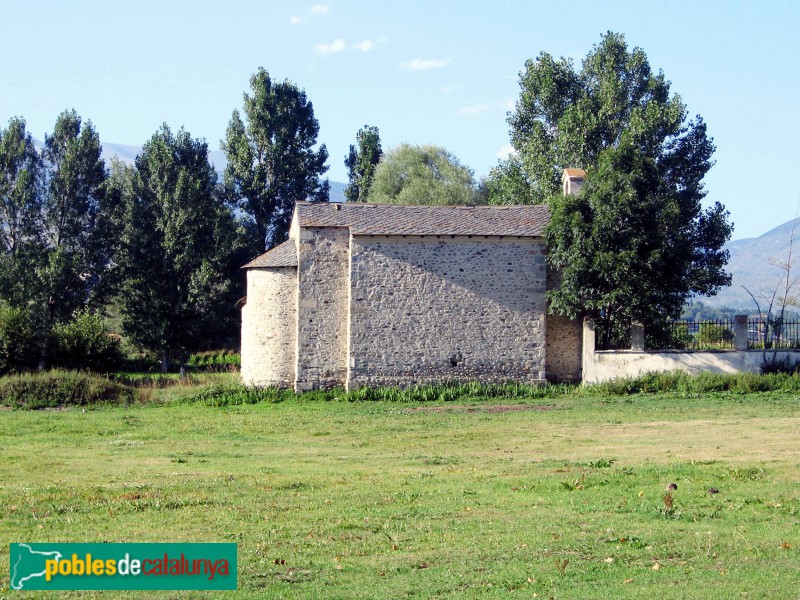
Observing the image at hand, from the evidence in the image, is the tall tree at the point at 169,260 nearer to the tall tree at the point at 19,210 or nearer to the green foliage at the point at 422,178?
the tall tree at the point at 19,210

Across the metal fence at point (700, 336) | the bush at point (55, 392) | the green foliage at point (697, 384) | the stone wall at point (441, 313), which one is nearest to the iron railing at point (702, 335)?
the metal fence at point (700, 336)

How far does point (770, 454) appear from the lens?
1750 centimetres

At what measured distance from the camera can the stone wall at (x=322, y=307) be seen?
101 ft

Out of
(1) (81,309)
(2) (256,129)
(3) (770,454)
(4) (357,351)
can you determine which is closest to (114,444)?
(4) (357,351)

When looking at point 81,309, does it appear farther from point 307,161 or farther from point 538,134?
point 538,134

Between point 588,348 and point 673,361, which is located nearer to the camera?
point 673,361

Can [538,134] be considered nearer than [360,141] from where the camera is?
Yes

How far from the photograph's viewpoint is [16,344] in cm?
3628

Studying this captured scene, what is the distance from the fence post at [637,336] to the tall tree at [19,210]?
91.1 feet

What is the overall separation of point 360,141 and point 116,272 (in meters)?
20.9

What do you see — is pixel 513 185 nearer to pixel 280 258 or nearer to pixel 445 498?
pixel 280 258

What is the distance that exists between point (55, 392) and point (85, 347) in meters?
8.60

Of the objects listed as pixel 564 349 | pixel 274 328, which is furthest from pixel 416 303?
pixel 564 349

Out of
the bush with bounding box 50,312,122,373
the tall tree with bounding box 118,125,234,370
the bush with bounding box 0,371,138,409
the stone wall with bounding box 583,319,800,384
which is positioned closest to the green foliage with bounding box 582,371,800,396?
the stone wall with bounding box 583,319,800,384
